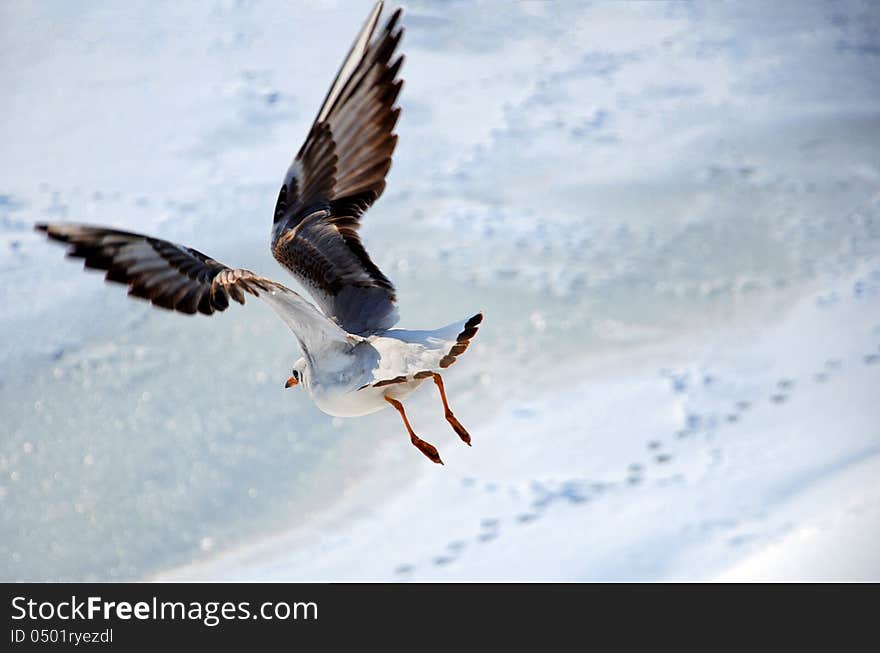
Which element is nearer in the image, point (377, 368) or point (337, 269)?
point (377, 368)

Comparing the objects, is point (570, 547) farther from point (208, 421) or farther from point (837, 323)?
point (837, 323)

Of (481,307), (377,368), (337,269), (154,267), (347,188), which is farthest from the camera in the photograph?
(481,307)

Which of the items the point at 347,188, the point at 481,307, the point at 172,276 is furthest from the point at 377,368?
the point at 481,307

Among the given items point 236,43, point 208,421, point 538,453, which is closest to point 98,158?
point 236,43

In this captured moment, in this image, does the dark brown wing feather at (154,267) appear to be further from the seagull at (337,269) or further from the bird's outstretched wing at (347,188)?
the bird's outstretched wing at (347,188)

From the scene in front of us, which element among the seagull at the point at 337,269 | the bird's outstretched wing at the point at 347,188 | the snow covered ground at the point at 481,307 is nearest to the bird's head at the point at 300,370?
the seagull at the point at 337,269

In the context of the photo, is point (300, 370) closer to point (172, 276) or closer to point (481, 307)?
point (172, 276)

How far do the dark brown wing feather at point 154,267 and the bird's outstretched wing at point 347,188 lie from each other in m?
0.36

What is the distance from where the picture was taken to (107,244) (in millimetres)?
2391

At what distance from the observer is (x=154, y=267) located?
2473mm

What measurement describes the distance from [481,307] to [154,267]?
12.9 feet

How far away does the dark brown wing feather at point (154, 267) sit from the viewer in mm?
2342

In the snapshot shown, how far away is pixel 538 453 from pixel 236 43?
4.48m

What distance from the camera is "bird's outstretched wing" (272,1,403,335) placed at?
9.01 feet
